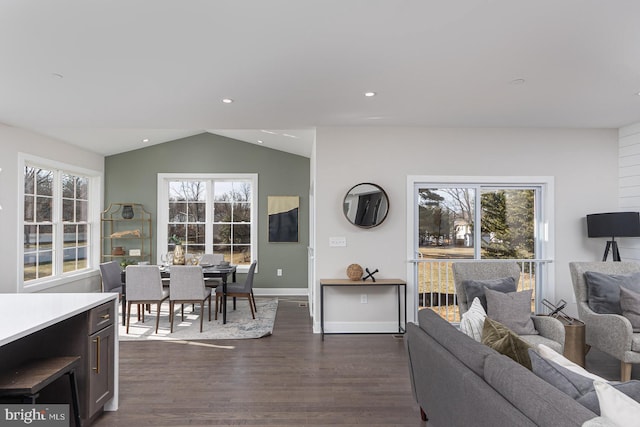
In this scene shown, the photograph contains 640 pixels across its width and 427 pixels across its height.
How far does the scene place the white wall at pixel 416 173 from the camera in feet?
15.5

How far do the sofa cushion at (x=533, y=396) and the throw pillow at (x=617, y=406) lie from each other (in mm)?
53

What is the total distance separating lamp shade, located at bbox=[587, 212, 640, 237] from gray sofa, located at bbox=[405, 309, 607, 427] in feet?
9.99

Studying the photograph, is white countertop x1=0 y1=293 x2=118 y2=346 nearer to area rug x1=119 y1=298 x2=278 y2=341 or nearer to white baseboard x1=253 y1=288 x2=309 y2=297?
area rug x1=119 y1=298 x2=278 y2=341

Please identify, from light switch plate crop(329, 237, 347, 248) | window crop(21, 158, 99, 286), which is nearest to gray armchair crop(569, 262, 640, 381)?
light switch plate crop(329, 237, 347, 248)

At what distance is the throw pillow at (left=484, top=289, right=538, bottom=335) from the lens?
3.14m

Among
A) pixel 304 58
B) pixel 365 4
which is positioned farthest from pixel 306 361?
pixel 365 4

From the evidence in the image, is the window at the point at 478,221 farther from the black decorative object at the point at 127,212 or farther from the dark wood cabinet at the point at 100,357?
the black decorative object at the point at 127,212

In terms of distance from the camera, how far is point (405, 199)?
4.75 metres

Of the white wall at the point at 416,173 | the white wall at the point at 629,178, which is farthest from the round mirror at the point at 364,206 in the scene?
the white wall at the point at 629,178

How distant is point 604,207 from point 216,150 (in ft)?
19.5

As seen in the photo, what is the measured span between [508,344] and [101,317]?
2478 mm

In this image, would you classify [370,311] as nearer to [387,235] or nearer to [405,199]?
[387,235]

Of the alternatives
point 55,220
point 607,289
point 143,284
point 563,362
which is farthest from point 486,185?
point 55,220

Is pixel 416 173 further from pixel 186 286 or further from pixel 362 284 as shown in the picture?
pixel 186 286
